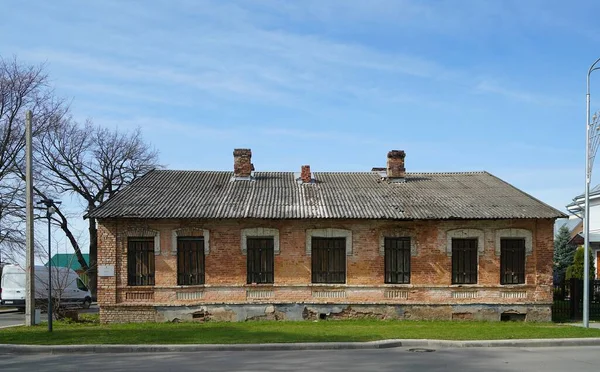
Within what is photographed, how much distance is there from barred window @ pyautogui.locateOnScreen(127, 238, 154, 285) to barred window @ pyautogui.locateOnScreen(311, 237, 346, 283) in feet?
19.0

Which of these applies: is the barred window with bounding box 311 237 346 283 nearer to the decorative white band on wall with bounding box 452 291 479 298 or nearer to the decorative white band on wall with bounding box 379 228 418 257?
the decorative white band on wall with bounding box 379 228 418 257

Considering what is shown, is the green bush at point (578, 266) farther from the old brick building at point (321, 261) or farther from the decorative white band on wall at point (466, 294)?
the decorative white band on wall at point (466, 294)

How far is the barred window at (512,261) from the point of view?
23000 millimetres

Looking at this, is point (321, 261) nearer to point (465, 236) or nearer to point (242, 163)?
point (465, 236)

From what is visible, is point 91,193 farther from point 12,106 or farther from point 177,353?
point 177,353

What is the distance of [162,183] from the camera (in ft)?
83.9

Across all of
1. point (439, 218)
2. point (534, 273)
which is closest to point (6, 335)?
point (439, 218)

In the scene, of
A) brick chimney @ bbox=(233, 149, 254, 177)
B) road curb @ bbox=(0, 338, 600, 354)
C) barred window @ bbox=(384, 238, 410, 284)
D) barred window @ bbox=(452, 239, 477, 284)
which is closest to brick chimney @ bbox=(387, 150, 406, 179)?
barred window @ bbox=(384, 238, 410, 284)

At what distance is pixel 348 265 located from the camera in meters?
22.8

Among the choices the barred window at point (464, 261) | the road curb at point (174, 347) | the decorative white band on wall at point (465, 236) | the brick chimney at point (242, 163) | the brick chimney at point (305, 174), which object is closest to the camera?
the road curb at point (174, 347)

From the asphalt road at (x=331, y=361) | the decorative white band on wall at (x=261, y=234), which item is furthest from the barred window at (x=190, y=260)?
the asphalt road at (x=331, y=361)

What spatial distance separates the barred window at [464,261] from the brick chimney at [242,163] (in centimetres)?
885

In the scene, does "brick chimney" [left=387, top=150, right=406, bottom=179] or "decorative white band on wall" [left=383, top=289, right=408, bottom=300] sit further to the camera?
"brick chimney" [left=387, top=150, right=406, bottom=179]

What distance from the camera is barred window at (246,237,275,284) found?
22781 mm
